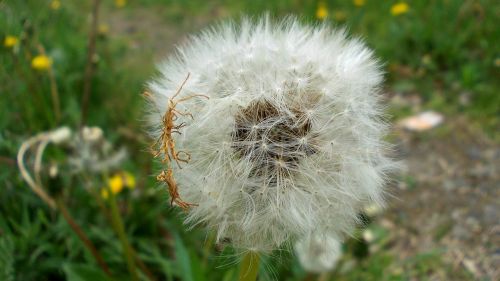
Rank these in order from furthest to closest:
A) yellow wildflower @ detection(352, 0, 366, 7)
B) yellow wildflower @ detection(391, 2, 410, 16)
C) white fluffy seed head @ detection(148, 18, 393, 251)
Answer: yellow wildflower @ detection(352, 0, 366, 7) < yellow wildflower @ detection(391, 2, 410, 16) < white fluffy seed head @ detection(148, 18, 393, 251)

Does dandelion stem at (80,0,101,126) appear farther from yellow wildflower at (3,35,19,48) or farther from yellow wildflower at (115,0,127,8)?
yellow wildflower at (115,0,127,8)

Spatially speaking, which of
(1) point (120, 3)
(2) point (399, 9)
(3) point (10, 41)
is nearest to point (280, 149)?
(3) point (10, 41)

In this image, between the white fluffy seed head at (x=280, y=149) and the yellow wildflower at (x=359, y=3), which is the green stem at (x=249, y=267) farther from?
the yellow wildflower at (x=359, y=3)

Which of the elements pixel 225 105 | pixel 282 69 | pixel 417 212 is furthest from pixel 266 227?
pixel 417 212

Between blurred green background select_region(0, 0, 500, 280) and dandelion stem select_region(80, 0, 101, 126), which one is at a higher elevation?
dandelion stem select_region(80, 0, 101, 126)

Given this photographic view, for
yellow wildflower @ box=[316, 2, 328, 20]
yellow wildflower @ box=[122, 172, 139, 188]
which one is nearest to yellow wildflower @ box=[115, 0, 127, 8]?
yellow wildflower @ box=[316, 2, 328, 20]

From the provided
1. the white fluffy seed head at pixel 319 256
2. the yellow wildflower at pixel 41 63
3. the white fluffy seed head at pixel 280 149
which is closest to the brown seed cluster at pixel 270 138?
the white fluffy seed head at pixel 280 149
